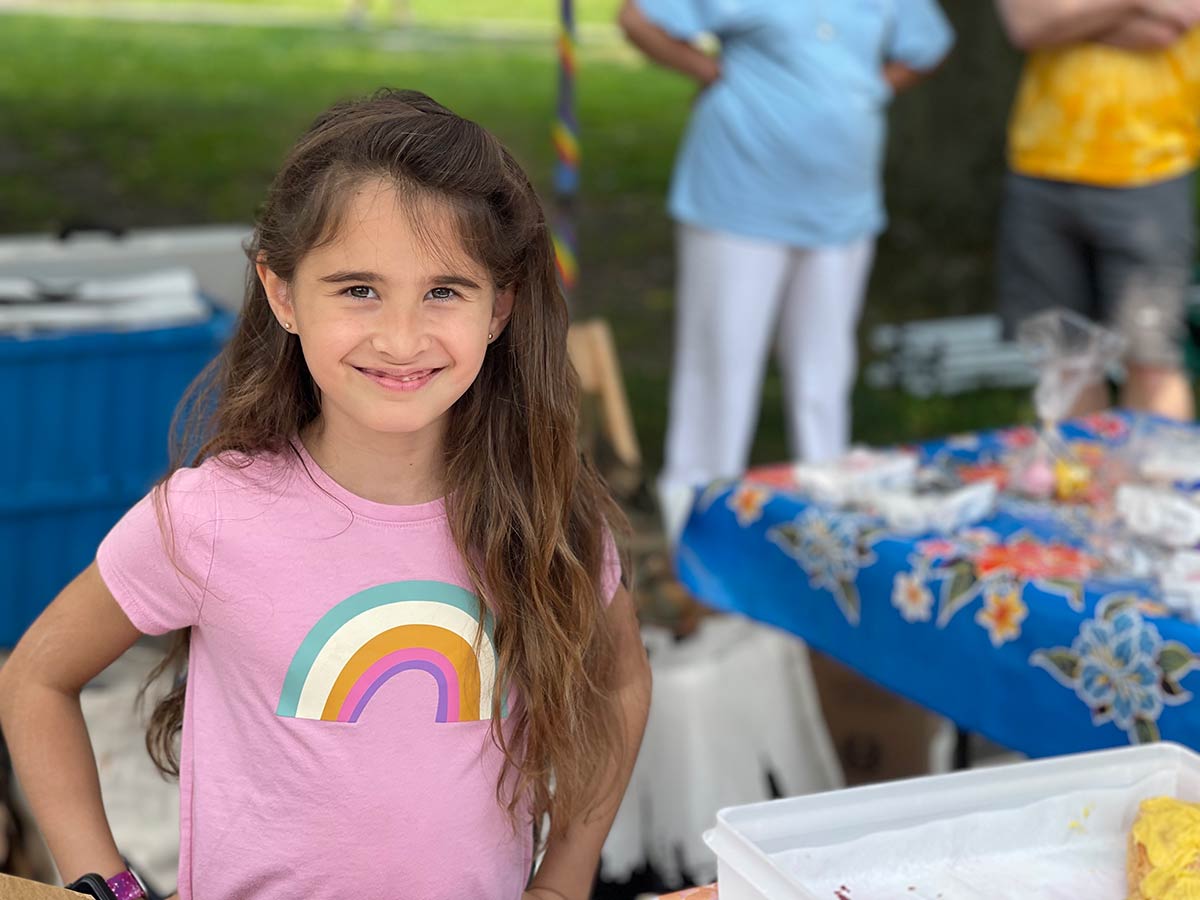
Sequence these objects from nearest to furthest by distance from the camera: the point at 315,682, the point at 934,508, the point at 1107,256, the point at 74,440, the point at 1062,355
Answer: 1. the point at 315,682
2. the point at 934,508
3. the point at 1062,355
4. the point at 74,440
5. the point at 1107,256

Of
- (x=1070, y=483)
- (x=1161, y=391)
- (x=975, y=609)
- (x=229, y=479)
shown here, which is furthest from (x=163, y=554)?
(x=1161, y=391)

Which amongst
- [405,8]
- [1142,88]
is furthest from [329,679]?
[405,8]

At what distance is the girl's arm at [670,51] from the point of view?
379 cm

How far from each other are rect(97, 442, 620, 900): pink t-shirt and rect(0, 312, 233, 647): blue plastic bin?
1876mm

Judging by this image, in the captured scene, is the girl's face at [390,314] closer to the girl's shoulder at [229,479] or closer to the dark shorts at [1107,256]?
the girl's shoulder at [229,479]

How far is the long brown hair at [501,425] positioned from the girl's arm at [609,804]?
0.02 metres

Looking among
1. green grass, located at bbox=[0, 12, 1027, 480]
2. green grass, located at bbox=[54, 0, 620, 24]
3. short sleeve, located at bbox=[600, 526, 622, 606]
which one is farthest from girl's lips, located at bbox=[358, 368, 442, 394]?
green grass, located at bbox=[54, 0, 620, 24]

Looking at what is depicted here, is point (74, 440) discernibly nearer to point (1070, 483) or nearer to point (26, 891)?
point (1070, 483)

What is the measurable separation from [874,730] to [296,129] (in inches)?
352

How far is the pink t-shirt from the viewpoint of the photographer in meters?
1.36

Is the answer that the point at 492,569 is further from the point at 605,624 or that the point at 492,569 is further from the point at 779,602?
the point at 779,602

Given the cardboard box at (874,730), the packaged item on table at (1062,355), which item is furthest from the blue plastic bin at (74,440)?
the packaged item on table at (1062,355)

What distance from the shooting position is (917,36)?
3879 millimetres

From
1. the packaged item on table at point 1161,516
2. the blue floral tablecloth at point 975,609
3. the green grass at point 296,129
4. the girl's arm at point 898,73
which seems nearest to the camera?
the blue floral tablecloth at point 975,609
